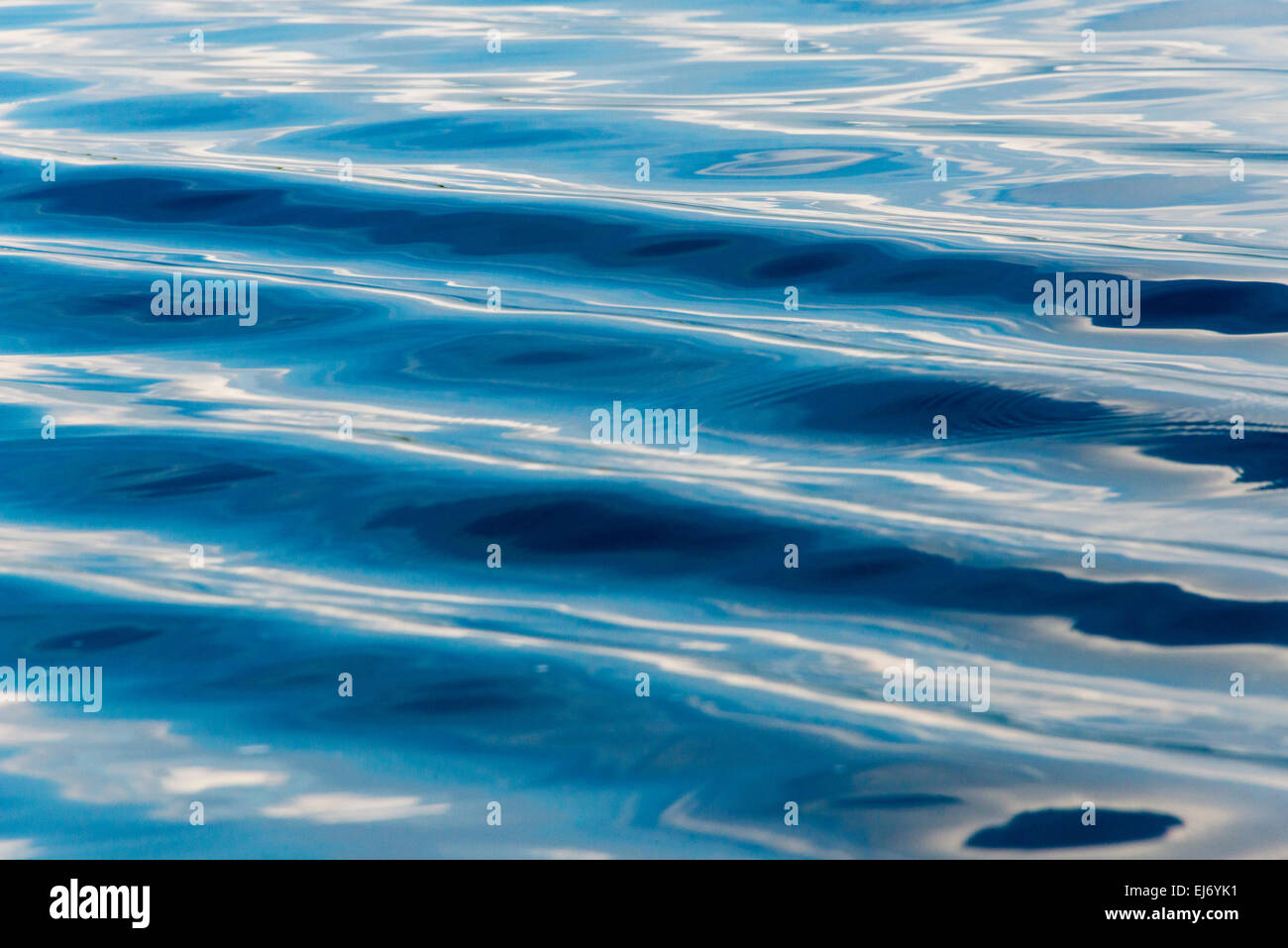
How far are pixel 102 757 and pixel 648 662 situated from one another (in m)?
0.91

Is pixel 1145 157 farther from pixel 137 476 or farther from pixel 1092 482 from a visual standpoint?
pixel 137 476

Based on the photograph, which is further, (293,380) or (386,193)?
(386,193)

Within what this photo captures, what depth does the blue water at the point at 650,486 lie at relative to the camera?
220 centimetres

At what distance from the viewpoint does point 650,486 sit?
313 centimetres

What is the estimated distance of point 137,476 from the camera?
3270mm

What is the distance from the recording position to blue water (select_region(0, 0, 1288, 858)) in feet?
7.23

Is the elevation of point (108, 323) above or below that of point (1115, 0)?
below

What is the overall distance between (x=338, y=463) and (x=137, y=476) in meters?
0.46

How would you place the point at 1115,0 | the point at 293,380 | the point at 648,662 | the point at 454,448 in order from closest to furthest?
1. the point at 648,662
2. the point at 454,448
3. the point at 293,380
4. the point at 1115,0

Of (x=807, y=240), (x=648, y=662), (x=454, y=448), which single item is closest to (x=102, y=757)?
(x=648, y=662)

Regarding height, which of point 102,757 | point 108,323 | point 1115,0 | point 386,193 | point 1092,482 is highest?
point 1115,0

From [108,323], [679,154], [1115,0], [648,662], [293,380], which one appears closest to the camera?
[648,662]

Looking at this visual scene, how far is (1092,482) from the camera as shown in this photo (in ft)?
10.3

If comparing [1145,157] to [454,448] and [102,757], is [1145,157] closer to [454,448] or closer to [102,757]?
[454,448]
